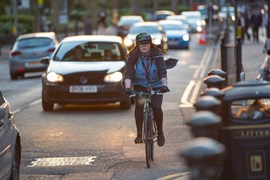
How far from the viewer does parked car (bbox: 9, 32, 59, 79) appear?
110ft

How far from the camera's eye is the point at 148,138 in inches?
493

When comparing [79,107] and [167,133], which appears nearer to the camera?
[167,133]

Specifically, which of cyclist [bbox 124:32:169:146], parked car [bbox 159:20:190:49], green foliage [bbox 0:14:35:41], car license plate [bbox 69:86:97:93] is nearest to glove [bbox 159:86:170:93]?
cyclist [bbox 124:32:169:146]

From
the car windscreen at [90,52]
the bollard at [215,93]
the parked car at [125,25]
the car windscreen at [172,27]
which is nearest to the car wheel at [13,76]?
the car windscreen at [90,52]

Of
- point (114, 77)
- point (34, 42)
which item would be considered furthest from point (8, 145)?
point (34, 42)

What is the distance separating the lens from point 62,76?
19766 mm

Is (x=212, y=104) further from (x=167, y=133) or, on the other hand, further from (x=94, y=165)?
(x=167, y=133)

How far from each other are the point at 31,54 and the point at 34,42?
0.47 meters

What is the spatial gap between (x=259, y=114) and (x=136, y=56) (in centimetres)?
453

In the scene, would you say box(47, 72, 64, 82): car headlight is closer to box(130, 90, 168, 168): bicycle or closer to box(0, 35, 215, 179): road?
box(0, 35, 215, 179): road

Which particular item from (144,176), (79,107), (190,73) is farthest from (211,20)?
(144,176)

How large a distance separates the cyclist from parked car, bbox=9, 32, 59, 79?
2037 cm

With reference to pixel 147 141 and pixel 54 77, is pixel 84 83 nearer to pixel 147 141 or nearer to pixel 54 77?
pixel 54 77

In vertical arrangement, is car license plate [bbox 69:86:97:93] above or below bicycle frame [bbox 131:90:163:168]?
below
